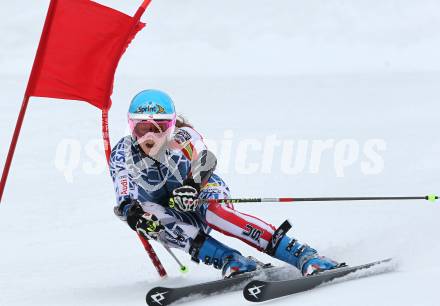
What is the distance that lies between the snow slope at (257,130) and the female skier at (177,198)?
466 mm

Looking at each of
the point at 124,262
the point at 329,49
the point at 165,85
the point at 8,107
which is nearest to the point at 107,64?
the point at 124,262

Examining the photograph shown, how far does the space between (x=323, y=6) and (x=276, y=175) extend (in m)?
18.7

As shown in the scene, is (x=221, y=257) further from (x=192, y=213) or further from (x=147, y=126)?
(x=147, y=126)

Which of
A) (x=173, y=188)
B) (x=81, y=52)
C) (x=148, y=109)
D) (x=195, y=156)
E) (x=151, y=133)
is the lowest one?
(x=173, y=188)

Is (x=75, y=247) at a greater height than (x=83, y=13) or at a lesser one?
lesser

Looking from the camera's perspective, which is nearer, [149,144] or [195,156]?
[149,144]

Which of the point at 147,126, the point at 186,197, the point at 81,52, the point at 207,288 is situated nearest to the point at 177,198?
the point at 186,197

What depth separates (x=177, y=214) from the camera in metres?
5.75

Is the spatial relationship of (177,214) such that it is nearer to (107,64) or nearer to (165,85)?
(107,64)

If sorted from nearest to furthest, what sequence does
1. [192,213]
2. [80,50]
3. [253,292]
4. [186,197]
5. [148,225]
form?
[253,292] < [148,225] < [186,197] < [192,213] < [80,50]

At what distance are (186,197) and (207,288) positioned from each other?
2.07 ft

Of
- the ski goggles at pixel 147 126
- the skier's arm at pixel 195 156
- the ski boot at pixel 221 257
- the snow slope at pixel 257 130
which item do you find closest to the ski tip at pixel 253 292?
the snow slope at pixel 257 130
